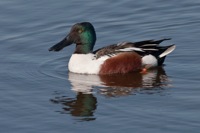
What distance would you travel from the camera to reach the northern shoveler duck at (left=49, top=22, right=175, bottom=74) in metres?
13.6

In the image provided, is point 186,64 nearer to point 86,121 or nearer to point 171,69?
point 171,69

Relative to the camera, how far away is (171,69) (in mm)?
13430

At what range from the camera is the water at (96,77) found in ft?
35.2

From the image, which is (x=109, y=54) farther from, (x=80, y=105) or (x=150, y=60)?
(x=80, y=105)

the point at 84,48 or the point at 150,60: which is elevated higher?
the point at 84,48

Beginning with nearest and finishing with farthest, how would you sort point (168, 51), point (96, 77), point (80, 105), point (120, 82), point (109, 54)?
1. point (80, 105)
2. point (120, 82)
3. point (96, 77)
4. point (109, 54)
5. point (168, 51)

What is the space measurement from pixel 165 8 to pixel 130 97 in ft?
16.8

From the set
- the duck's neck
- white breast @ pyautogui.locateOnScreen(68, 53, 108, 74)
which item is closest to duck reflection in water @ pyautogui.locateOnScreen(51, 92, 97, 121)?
white breast @ pyautogui.locateOnScreen(68, 53, 108, 74)

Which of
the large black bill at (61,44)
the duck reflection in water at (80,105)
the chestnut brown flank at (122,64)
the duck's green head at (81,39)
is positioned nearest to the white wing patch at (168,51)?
the chestnut brown flank at (122,64)

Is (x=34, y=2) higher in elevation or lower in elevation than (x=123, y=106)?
higher

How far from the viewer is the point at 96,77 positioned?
13.4m

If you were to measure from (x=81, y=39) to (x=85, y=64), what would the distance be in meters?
0.56

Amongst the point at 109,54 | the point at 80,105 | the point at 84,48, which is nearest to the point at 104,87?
the point at 80,105

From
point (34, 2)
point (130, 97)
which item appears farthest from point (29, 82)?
point (34, 2)
